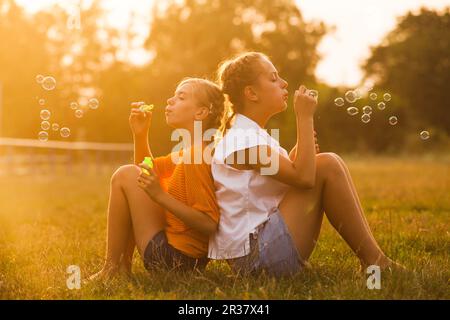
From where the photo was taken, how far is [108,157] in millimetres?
21078

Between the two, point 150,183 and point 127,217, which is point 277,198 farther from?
point 127,217

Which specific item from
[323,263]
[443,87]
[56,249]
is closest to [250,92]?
[323,263]

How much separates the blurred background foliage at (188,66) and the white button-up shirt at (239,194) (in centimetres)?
2163

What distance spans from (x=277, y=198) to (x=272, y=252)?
0.25 metres

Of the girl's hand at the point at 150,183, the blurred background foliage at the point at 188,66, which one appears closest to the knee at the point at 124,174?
the girl's hand at the point at 150,183

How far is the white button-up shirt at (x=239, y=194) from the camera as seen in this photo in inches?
123

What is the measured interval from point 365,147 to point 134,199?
2525cm

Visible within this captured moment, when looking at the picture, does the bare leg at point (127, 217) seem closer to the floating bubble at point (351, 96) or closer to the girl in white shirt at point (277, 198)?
the girl in white shirt at point (277, 198)

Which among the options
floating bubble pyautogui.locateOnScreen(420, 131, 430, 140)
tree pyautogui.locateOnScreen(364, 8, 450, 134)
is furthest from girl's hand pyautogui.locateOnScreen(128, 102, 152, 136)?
tree pyautogui.locateOnScreen(364, 8, 450, 134)

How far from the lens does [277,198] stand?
126 inches

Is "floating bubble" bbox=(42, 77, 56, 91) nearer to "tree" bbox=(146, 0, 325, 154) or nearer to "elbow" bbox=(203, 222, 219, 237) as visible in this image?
"elbow" bbox=(203, 222, 219, 237)

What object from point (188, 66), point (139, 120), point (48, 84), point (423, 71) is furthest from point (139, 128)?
point (423, 71)

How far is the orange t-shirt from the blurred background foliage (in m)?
21.5
